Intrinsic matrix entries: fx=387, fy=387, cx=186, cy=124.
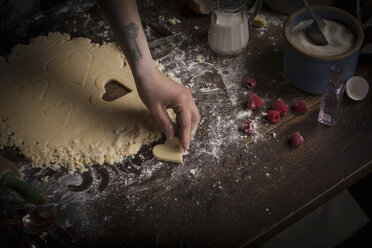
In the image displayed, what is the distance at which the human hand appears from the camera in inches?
52.9

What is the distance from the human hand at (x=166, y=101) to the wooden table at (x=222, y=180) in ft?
0.34

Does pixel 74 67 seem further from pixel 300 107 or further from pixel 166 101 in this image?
Result: pixel 300 107

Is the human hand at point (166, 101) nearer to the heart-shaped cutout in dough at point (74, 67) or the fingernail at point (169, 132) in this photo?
the fingernail at point (169, 132)

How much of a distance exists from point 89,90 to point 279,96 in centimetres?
77

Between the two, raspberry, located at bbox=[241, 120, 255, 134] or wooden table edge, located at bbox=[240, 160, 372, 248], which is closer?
wooden table edge, located at bbox=[240, 160, 372, 248]

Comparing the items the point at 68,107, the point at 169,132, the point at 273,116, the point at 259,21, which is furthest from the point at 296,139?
the point at 68,107

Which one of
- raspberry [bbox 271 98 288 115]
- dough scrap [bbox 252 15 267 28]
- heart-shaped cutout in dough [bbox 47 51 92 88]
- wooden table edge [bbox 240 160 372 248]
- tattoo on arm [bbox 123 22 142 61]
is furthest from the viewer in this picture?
dough scrap [bbox 252 15 267 28]

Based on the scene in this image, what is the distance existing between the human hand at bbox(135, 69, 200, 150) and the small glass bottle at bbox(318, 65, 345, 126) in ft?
1.58

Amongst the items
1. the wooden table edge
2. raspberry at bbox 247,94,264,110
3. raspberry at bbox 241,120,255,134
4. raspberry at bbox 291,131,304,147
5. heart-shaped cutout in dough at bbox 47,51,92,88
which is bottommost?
the wooden table edge

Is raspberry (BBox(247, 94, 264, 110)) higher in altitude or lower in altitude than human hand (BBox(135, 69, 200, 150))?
lower

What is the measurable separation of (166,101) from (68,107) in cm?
44

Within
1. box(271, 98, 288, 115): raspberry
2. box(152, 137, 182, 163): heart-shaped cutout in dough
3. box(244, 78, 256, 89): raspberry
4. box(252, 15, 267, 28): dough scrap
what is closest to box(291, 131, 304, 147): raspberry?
box(271, 98, 288, 115): raspberry

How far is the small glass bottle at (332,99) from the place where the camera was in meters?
1.35

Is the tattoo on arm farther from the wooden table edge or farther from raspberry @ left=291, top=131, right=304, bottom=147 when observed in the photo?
the wooden table edge
